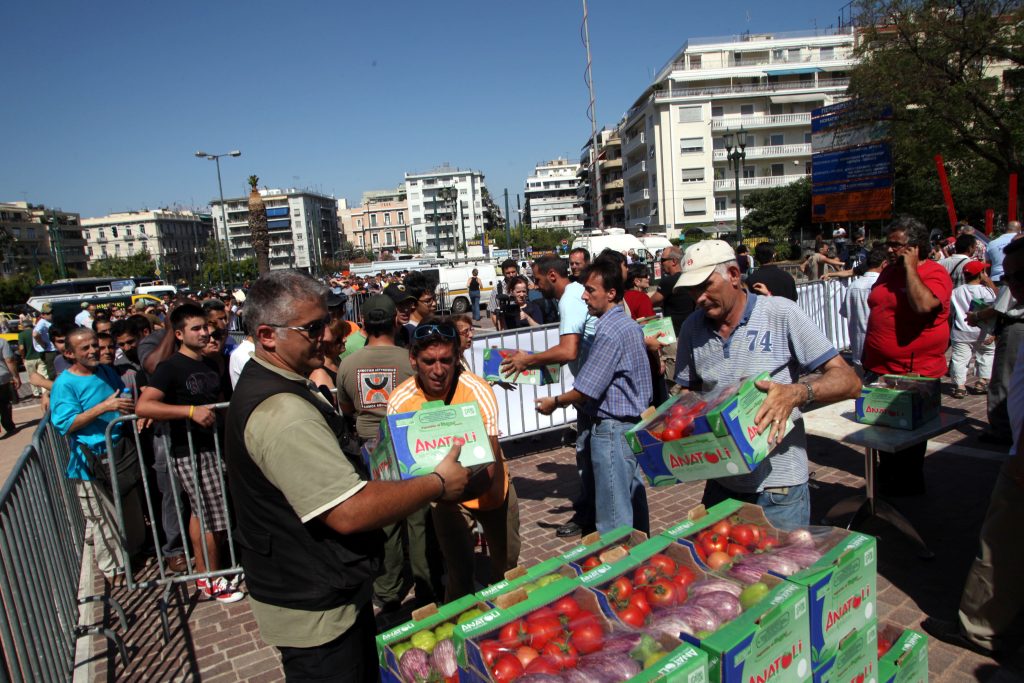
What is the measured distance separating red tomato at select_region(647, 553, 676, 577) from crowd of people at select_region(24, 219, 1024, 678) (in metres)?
0.67

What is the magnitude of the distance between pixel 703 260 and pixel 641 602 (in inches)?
64.1

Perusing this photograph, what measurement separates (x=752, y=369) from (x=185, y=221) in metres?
164

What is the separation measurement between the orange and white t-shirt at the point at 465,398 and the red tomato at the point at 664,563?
4.20ft

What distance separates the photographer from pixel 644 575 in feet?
7.61

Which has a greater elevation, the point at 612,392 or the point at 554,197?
the point at 554,197

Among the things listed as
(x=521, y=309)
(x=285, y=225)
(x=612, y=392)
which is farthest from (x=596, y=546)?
(x=285, y=225)

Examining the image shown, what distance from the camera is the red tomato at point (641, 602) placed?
2182mm

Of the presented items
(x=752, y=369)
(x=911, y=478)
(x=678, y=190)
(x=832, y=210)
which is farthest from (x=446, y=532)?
(x=678, y=190)

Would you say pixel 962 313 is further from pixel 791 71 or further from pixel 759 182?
pixel 791 71

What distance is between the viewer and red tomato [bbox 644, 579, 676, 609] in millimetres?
2217

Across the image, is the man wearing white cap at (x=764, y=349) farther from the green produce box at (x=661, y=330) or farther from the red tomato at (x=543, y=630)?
the green produce box at (x=661, y=330)

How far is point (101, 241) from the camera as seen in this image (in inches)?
5310

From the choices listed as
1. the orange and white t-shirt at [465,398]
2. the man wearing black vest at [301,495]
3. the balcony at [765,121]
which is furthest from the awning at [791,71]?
the man wearing black vest at [301,495]

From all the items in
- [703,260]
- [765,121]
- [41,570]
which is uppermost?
[765,121]
